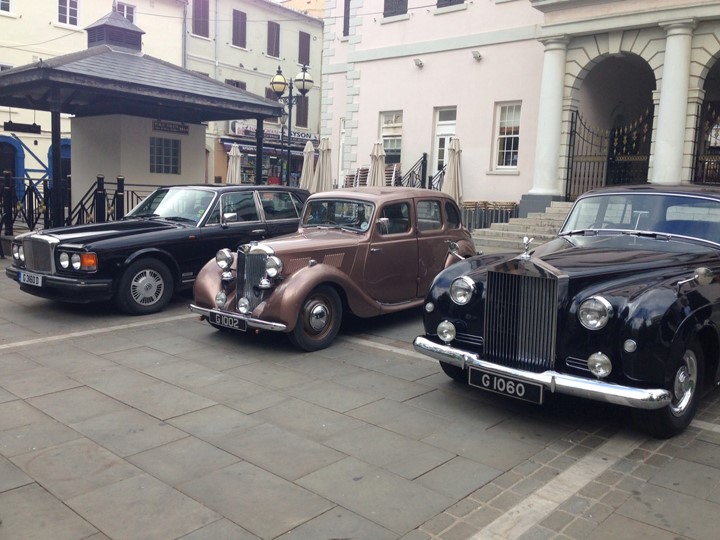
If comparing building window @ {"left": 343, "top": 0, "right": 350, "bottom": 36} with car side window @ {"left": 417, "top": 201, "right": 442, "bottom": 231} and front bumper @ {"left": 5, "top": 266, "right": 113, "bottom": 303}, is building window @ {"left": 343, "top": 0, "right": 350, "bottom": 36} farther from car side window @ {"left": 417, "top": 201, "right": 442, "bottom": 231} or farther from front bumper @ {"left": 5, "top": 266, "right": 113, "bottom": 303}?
front bumper @ {"left": 5, "top": 266, "right": 113, "bottom": 303}

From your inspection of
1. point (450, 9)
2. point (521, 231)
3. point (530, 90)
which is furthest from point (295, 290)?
point (450, 9)

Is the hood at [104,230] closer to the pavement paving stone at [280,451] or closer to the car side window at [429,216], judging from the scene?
the car side window at [429,216]

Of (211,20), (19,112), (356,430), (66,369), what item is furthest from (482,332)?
(211,20)

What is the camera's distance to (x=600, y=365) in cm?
440

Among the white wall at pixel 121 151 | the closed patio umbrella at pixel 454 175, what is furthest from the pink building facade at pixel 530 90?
the white wall at pixel 121 151

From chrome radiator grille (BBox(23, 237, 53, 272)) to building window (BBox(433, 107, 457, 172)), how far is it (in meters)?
14.0

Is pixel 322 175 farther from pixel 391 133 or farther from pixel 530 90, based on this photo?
pixel 530 90

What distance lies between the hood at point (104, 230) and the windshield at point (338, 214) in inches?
79.1

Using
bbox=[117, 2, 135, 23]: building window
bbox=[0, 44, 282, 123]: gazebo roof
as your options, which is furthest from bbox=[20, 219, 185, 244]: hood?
bbox=[117, 2, 135, 23]: building window

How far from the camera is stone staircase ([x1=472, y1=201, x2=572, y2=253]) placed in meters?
14.2

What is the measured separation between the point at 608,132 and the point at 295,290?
1340cm

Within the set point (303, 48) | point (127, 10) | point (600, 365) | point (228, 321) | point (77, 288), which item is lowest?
point (228, 321)

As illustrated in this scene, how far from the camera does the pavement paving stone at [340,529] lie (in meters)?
3.34

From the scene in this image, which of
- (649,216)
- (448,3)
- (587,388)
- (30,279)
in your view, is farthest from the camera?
(448,3)
